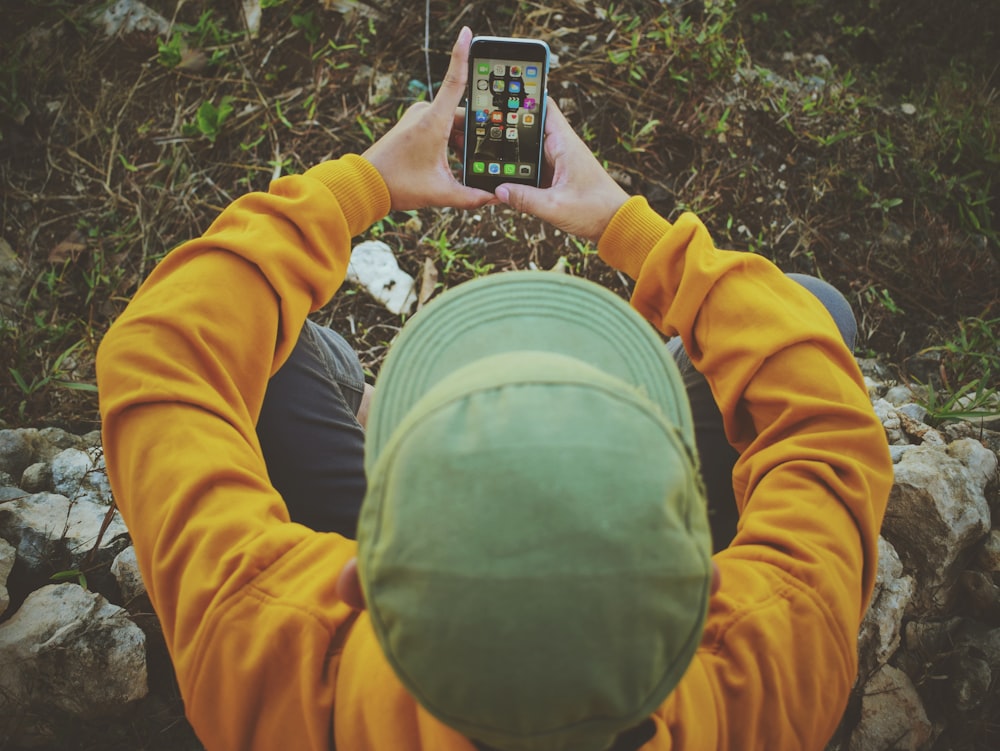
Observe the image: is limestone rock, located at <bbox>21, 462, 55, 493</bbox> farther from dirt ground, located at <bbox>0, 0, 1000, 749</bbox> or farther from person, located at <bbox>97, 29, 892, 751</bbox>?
person, located at <bbox>97, 29, 892, 751</bbox>

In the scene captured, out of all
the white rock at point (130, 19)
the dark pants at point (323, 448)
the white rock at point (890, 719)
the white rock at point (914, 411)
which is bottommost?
the white rock at point (890, 719)

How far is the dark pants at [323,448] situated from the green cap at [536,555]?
86 centimetres

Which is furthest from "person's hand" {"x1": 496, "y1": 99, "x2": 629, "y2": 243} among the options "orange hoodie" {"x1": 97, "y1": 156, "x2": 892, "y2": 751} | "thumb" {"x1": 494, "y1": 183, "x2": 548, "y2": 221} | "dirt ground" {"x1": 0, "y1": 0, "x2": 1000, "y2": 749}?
"dirt ground" {"x1": 0, "y1": 0, "x2": 1000, "y2": 749}

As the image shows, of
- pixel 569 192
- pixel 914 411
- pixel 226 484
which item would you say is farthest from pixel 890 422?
pixel 226 484

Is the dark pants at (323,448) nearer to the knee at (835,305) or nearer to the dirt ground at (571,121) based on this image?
the knee at (835,305)

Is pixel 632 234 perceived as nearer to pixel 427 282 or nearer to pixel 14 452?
pixel 427 282

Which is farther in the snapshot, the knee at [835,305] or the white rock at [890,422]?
the white rock at [890,422]

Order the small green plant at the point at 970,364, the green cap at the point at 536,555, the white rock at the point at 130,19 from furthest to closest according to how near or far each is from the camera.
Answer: the white rock at the point at 130,19
the small green plant at the point at 970,364
the green cap at the point at 536,555

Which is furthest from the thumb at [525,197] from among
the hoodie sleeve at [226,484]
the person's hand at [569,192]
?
the hoodie sleeve at [226,484]

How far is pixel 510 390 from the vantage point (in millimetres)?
722

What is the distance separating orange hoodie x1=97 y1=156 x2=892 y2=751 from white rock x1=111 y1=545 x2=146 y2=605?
594 millimetres

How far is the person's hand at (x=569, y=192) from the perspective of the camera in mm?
1707

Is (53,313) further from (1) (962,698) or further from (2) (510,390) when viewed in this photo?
(1) (962,698)

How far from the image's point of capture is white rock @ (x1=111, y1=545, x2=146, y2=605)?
163 centimetres
